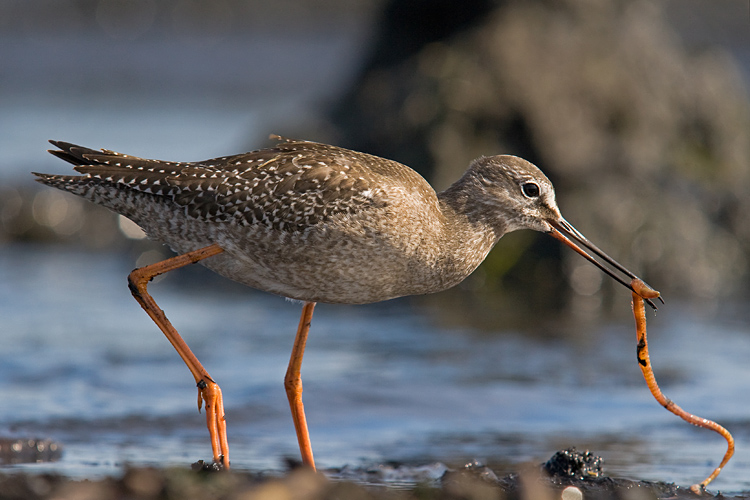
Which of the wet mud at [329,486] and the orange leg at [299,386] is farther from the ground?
the orange leg at [299,386]

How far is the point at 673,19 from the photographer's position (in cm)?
3706

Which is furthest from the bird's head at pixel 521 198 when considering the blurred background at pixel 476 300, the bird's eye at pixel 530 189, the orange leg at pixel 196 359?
the blurred background at pixel 476 300

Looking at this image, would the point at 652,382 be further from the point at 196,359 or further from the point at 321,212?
the point at 196,359

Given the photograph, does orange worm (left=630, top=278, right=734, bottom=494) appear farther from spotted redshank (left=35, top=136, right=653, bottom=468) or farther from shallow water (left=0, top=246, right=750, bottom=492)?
shallow water (left=0, top=246, right=750, bottom=492)

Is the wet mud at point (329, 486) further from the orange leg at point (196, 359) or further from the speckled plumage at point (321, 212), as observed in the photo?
the speckled plumage at point (321, 212)

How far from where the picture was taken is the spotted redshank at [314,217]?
6.52 m

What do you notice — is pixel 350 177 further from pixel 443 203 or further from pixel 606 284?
pixel 606 284

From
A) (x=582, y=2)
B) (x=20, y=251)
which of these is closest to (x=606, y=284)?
(x=582, y=2)

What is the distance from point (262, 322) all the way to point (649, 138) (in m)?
6.53

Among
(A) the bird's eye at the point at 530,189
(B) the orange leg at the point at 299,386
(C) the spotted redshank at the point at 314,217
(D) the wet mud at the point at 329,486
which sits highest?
(A) the bird's eye at the point at 530,189

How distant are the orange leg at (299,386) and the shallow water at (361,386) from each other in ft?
1.61

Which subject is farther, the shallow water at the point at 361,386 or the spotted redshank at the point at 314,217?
the shallow water at the point at 361,386

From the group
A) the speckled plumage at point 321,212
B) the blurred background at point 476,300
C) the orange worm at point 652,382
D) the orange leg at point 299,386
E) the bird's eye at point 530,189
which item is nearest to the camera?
the speckled plumage at point 321,212

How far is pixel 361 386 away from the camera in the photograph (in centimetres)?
997
